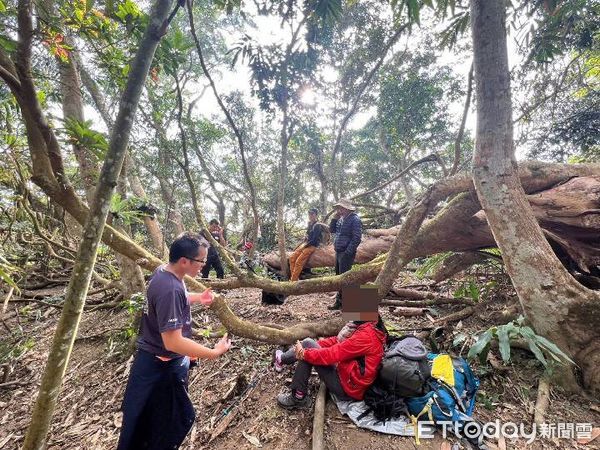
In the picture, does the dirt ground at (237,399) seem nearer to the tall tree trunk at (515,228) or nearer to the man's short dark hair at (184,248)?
the tall tree trunk at (515,228)

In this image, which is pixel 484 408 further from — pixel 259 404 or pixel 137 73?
pixel 137 73

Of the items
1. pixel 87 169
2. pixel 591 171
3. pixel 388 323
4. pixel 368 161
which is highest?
pixel 368 161

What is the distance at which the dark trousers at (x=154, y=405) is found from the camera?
2.38 m

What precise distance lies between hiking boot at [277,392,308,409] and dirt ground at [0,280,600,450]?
0.24 feet

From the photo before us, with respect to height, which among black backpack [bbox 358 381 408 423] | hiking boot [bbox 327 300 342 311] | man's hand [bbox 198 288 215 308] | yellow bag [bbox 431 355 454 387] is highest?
man's hand [bbox 198 288 215 308]

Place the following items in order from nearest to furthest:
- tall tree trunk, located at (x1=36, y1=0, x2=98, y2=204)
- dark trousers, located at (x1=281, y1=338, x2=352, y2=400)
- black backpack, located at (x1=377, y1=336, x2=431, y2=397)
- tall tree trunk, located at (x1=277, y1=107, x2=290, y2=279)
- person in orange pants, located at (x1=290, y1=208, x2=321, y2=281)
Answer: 1. black backpack, located at (x1=377, y1=336, x2=431, y2=397)
2. dark trousers, located at (x1=281, y1=338, x2=352, y2=400)
3. tall tree trunk, located at (x1=36, y1=0, x2=98, y2=204)
4. tall tree trunk, located at (x1=277, y1=107, x2=290, y2=279)
5. person in orange pants, located at (x1=290, y1=208, x2=321, y2=281)

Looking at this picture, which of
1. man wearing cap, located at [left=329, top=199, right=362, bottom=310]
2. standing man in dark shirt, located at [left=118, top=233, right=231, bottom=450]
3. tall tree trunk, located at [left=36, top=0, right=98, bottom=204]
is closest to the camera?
standing man in dark shirt, located at [left=118, top=233, right=231, bottom=450]

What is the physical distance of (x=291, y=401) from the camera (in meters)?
3.29

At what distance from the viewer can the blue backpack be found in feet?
9.18

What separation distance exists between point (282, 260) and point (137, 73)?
18.7 ft

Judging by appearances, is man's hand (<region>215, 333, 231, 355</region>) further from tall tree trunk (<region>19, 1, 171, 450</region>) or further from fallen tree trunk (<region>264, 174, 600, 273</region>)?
fallen tree trunk (<region>264, 174, 600, 273</region>)

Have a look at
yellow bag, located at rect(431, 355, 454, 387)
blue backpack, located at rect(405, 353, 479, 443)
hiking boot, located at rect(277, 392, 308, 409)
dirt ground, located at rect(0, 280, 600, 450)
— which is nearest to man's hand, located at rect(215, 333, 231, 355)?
dirt ground, located at rect(0, 280, 600, 450)

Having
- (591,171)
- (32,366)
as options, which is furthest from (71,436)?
(591,171)

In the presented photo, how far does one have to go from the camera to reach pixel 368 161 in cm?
1788
